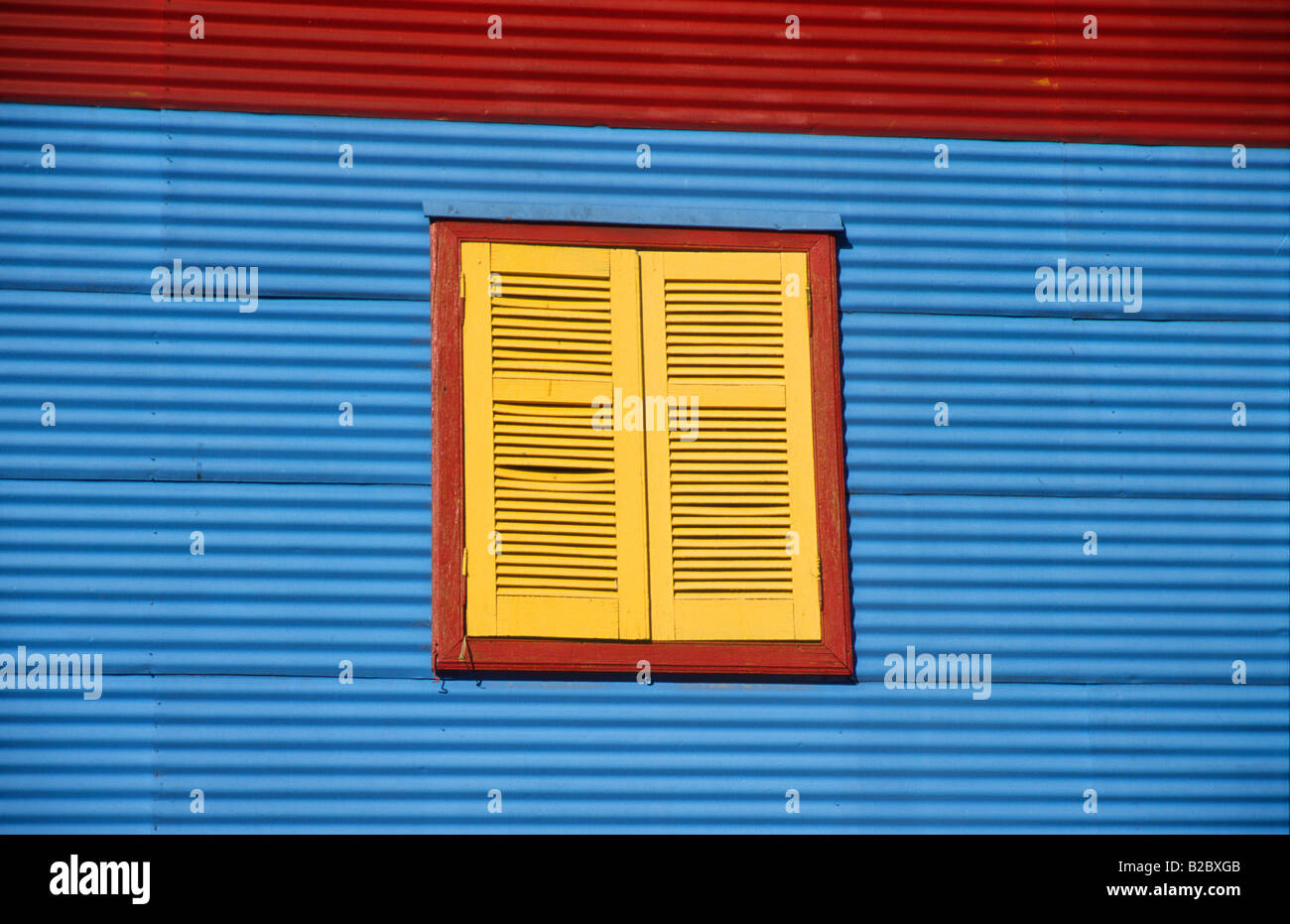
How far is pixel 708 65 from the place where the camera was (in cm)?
948

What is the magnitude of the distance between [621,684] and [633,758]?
36 cm

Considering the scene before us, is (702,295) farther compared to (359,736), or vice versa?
(702,295)

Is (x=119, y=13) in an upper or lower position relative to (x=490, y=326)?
upper

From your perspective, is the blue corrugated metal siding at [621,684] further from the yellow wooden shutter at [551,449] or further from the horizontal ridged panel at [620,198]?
the yellow wooden shutter at [551,449]

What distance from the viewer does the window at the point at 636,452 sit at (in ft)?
28.6

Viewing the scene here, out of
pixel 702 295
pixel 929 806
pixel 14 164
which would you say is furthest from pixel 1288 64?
pixel 14 164

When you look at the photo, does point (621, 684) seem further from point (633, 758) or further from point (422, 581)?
point (422, 581)

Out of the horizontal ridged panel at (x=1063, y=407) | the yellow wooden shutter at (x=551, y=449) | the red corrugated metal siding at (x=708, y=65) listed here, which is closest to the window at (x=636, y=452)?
the yellow wooden shutter at (x=551, y=449)

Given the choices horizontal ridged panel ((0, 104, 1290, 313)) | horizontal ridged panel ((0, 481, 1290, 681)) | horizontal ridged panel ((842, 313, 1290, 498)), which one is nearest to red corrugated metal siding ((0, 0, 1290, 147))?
horizontal ridged panel ((0, 104, 1290, 313))

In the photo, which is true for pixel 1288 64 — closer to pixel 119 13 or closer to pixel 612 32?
pixel 612 32

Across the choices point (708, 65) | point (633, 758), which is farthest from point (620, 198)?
point (633, 758)

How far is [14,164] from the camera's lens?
8.99 metres
